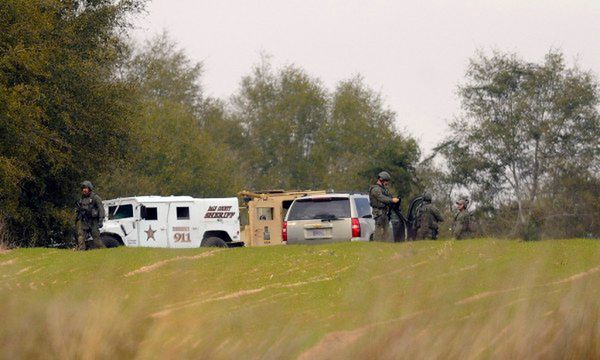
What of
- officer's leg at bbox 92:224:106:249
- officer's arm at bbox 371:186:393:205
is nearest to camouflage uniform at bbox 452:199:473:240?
officer's arm at bbox 371:186:393:205

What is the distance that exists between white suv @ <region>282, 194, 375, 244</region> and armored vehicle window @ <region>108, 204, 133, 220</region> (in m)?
16.2

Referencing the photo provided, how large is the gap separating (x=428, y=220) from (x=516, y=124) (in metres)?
57.0

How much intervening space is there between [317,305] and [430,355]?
7.66ft

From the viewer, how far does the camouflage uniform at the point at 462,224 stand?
2391 centimetres

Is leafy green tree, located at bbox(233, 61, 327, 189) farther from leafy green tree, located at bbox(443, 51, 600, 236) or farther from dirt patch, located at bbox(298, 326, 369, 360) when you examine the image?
dirt patch, located at bbox(298, 326, 369, 360)

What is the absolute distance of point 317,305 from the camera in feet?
34.2

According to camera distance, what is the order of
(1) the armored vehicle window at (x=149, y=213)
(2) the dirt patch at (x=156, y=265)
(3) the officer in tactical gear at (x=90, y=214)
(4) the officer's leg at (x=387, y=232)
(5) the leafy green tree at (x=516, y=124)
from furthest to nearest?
1. (5) the leafy green tree at (x=516, y=124)
2. (1) the armored vehicle window at (x=149, y=213)
3. (3) the officer in tactical gear at (x=90, y=214)
4. (4) the officer's leg at (x=387, y=232)
5. (2) the dirt patch at (x=156, y=265)

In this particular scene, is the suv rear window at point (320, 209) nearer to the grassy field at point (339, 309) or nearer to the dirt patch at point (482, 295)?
the grassy field at point (339, 309)

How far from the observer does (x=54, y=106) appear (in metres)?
40.0

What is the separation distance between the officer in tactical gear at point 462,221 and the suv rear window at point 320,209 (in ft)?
12.7

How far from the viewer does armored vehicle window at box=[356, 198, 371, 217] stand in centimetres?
2841

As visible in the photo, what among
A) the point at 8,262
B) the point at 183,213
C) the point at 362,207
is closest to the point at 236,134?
the point at 183,213

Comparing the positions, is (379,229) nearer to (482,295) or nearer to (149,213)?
(482,295)

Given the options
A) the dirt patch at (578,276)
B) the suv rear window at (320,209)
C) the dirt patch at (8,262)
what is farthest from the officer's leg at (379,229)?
the dirt patch at (578,276)
